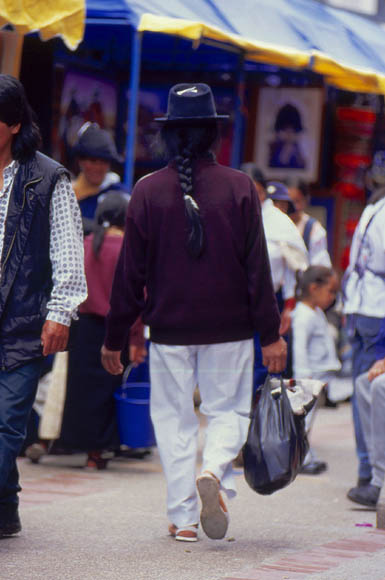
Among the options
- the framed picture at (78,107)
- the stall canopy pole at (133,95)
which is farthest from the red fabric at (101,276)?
the framed picture at (78,107)

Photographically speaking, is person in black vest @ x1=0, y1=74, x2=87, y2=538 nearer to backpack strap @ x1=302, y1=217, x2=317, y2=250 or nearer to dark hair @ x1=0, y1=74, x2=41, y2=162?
dark hair @ x1=0, y1=74, x2=41, y2=162

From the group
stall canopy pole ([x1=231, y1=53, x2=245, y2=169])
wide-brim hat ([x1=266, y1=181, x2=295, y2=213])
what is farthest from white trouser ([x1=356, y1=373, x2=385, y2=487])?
stall canopy pole ([x1=231, y1=53, x2=245, y2=169])

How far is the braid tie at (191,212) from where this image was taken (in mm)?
5586

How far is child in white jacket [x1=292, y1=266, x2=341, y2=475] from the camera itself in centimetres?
869

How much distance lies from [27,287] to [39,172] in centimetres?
50

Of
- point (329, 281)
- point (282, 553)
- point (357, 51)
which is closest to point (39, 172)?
point (282, 553)

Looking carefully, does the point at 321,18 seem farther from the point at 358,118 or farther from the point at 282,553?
the point at 282,553

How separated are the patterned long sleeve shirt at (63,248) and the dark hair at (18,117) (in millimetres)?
67

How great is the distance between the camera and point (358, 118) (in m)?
14.5

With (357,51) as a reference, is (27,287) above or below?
below

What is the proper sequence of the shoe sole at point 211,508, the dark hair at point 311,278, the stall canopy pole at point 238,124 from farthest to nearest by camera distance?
the stall canopy pole at point 238,124 < the dark hair at point 311,278 < the shoe sole at point 211,508

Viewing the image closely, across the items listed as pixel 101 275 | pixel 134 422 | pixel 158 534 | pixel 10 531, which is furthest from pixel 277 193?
pixel 10 531

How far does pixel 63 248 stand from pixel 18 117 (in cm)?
59

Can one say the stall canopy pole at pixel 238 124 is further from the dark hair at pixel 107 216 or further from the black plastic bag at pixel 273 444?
the black plastic bag at pixel 273 444
